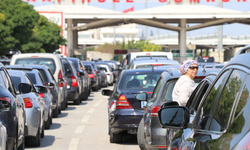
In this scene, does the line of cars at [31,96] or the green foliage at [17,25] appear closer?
the line of cars at [31,96]

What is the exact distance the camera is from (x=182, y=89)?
7.46m

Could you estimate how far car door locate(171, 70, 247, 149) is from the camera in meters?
2.92

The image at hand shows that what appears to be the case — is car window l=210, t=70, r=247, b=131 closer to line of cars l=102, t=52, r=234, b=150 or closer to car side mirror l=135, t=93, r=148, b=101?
line of cars l=102, t=52, r=234, b=150

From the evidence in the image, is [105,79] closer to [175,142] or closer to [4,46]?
[4,46]

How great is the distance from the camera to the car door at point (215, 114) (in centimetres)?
292

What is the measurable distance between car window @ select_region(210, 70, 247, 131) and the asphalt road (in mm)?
6391

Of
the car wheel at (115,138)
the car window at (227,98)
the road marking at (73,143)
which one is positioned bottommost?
the road marking at (73,143)

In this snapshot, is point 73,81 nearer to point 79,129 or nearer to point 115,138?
point 79,129

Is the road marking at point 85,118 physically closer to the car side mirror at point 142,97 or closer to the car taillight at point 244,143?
the car side mirror at point 142,97

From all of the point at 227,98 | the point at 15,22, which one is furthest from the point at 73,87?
the point at 15,22

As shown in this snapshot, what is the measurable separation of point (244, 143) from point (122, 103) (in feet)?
23.8

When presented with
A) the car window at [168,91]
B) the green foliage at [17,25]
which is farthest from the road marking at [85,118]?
the green foliage at [17,25]

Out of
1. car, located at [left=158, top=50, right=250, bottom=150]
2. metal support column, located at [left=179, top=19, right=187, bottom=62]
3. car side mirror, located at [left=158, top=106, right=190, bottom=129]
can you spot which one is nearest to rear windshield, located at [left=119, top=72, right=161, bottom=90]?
car, located at [left=158, top=50, right=250, bottom=150]

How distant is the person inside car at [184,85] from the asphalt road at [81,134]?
7.27ft
